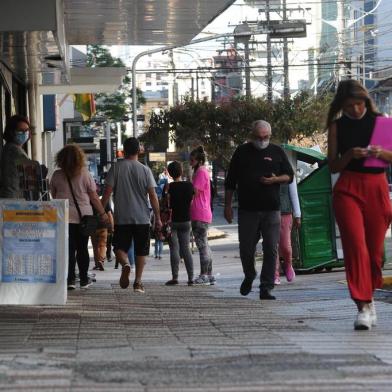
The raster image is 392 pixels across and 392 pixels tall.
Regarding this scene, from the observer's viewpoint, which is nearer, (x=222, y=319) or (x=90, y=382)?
(x=90, y=382)

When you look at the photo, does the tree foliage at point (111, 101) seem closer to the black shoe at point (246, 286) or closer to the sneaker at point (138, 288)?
the sneaker at point (138, 288)

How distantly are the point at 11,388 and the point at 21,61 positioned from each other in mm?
10741

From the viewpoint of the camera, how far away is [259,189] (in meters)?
12.1

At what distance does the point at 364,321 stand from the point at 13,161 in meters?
5.41

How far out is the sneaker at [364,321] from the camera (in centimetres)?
880

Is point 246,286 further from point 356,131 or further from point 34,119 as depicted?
point 34,119

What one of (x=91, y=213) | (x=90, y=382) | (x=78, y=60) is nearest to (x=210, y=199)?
(x=91, y=213)

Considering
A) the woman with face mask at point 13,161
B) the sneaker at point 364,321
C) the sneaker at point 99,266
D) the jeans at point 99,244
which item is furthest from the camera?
the sneaker at point 99,266

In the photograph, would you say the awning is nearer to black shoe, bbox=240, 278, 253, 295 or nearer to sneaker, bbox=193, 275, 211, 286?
sneaker, bbox=193, 275, 211, 286

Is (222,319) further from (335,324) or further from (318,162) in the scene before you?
(318,162)

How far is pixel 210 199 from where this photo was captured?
15.9m

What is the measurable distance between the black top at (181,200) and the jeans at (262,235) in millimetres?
3065

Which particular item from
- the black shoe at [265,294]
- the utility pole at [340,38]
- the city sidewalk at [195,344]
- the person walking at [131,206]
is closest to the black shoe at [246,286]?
the city sidewalk at [195,344]

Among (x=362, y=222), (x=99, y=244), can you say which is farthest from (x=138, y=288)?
(x=99, y=244)
